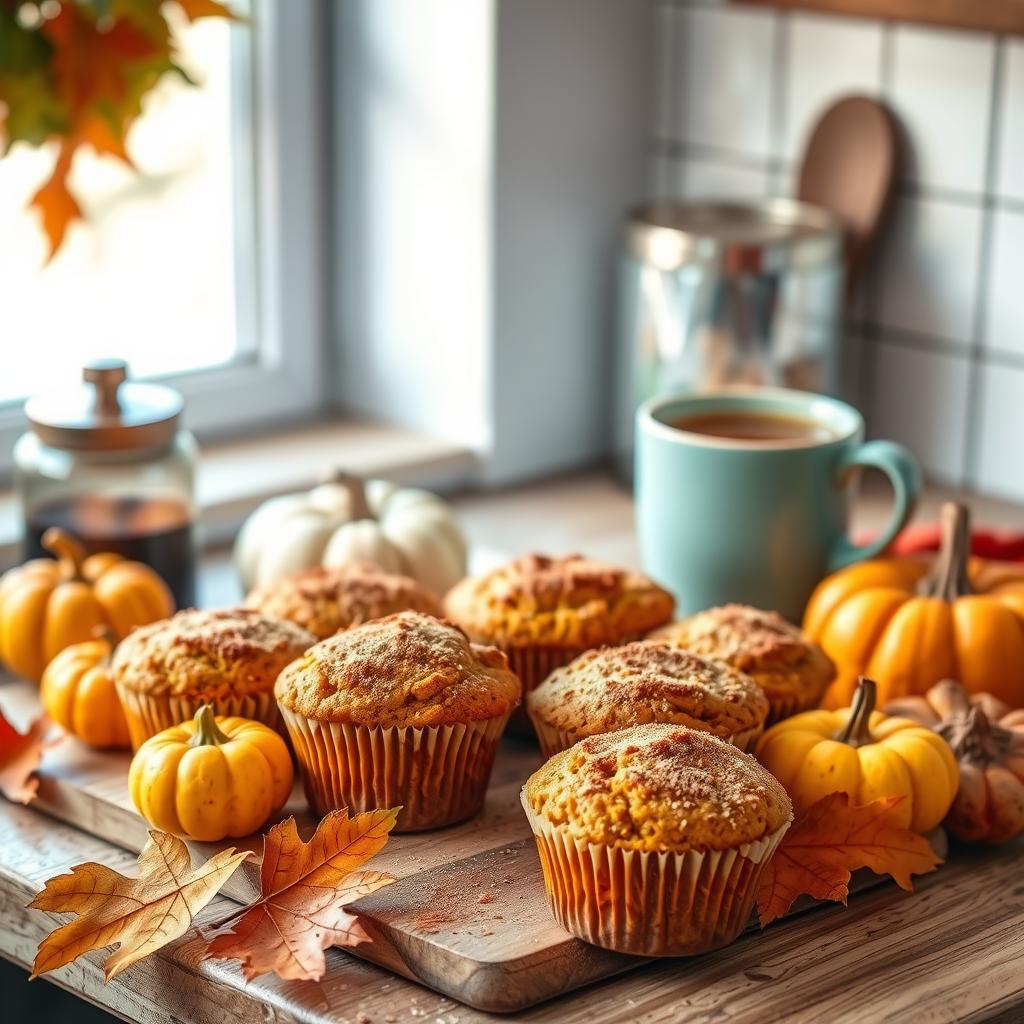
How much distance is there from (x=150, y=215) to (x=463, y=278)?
0.30 m

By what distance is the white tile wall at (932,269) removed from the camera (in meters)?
1.58

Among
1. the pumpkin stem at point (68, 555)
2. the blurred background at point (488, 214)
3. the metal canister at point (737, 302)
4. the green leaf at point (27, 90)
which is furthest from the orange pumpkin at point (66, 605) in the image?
the metal canister at point (737, 302)

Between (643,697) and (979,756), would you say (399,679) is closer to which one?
(643,697)

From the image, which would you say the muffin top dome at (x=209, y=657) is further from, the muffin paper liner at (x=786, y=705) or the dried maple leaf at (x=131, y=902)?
the muffin paper liner at (x=786, y=705)

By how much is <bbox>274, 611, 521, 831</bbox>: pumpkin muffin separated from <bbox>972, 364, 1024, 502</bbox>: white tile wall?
0.81m

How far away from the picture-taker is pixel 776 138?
5.60 feet

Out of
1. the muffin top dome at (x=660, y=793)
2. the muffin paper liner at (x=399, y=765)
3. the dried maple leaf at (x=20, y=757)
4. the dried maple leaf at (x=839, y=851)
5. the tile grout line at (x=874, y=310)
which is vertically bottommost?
the dried maple leaf at (x=20, y=757)

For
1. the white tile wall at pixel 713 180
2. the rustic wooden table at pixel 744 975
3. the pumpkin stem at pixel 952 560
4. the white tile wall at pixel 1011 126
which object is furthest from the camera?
the white tile wall at pixel 713 180

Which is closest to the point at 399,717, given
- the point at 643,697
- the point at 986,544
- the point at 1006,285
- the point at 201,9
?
the point at 643,697

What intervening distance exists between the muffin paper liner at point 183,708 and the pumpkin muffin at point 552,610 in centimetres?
14

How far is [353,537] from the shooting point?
1.24m

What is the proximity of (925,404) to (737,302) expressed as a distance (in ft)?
0.74

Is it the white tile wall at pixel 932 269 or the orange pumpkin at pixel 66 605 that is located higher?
the white tile wall at pixel 932 269

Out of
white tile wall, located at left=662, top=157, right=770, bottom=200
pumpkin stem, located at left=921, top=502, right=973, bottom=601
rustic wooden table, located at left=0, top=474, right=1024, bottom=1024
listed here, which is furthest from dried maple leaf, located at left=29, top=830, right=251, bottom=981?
white tile wall, located at left=662, top=157, right=770, bottom=200
